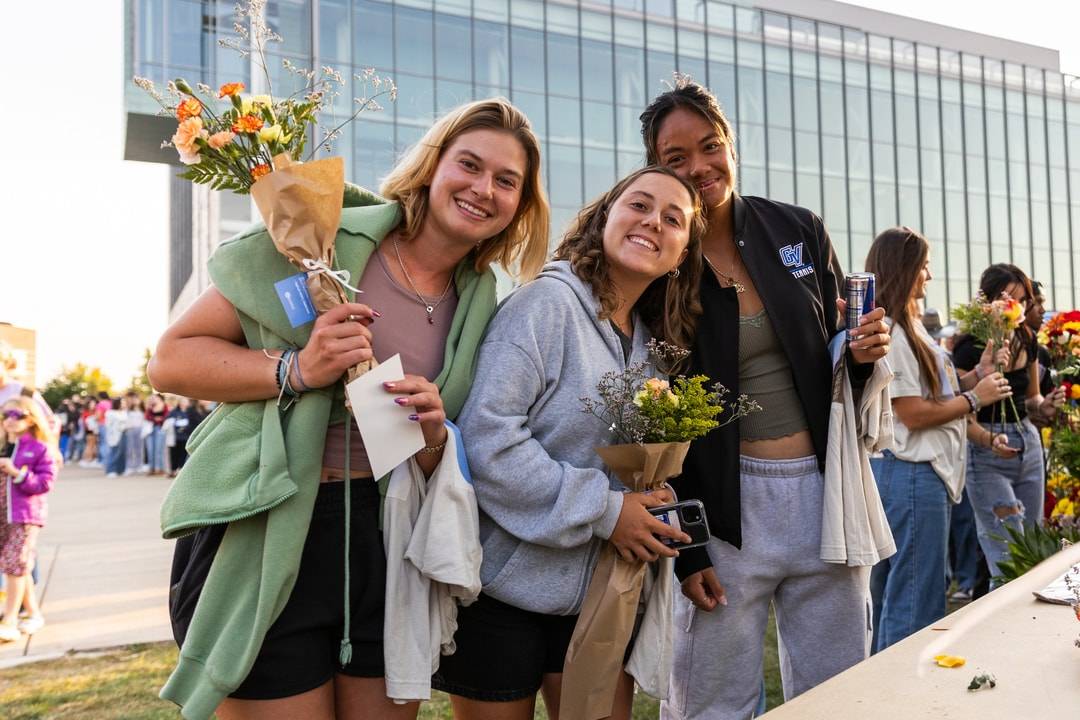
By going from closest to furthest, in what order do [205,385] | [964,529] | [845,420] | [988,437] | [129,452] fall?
[205,385] → [845,420] → [988,437] → [964,529] → [129,452]

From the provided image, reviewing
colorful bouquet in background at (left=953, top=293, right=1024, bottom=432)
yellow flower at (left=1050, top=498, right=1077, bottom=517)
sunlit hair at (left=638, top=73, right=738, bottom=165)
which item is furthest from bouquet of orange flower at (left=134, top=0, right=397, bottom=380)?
colorful bouquet in background at (left=953, top=293, right=1024, bottom=432)

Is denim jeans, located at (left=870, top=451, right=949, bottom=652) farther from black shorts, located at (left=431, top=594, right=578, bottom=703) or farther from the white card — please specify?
the white card

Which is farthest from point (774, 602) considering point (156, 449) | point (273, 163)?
point (156, 449)

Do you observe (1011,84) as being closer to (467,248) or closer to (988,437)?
(988,437)

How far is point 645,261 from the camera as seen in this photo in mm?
2410

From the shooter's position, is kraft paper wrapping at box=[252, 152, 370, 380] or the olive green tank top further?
the olive green tank top

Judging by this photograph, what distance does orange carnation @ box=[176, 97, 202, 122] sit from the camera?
2031 millimetres

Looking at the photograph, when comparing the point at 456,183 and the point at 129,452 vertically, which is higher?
the point at 456,183

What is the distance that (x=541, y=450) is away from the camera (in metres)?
2.22

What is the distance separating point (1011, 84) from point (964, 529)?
38209 millimetres

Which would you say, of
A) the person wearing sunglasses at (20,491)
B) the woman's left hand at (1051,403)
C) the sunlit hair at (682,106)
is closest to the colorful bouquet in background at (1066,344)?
the woman's left hand at (1051,403)

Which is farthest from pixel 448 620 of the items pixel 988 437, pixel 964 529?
pixel 964 529

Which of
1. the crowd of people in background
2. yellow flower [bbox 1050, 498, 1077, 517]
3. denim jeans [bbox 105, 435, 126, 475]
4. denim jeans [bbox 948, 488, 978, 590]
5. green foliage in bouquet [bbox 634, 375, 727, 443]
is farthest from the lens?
denim jeans [bbox 105, 435, 126, 475]

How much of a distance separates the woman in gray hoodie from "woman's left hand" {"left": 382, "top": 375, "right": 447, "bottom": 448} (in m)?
0.11
